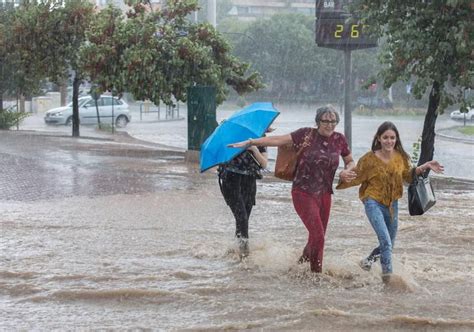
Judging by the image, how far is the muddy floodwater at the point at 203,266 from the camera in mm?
6969

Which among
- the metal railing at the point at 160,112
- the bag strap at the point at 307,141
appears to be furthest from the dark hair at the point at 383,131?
the metal railing at the point at 160,112

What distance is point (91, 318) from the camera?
22.7 ft

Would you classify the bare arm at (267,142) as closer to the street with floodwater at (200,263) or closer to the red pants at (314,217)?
the red pants at (314,217)

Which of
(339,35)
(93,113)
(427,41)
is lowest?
(93,113)

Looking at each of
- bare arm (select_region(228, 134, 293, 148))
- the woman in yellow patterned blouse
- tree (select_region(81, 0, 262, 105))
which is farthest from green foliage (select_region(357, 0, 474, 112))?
bare arm (select_region(228, 134, 293, 148))

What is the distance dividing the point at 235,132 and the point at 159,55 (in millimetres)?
12455

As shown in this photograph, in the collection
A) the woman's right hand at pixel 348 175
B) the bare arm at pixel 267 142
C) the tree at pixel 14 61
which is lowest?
the woman's right hand at pixel 348 175

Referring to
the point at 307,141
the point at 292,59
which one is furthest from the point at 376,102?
the point at 307,141

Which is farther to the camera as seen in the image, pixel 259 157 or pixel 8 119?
pixel 8 119

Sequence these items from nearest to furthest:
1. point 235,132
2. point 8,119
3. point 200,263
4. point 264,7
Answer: point 235,132, point 200,263, point 8,119, point 264,7

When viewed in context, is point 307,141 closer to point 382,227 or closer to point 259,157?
point 259,157

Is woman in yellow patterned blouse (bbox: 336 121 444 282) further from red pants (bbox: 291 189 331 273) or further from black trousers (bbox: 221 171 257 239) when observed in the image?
black trousers (bbox: 221 171 257 239)

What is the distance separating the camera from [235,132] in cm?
844

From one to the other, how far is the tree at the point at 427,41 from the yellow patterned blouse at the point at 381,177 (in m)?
7.30
